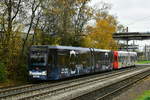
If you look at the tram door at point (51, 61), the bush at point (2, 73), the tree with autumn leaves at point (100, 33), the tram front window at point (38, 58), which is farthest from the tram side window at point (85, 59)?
the tree with autumn leaves at point (100, 33)

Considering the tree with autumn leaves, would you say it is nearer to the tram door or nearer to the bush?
the tram door

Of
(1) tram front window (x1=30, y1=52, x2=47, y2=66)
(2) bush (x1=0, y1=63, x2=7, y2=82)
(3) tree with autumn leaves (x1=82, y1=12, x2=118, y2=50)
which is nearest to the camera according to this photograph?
(2) bush (x1=0, y1=63, x2=7, y2=82)

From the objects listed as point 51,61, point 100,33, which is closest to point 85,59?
point 51,61

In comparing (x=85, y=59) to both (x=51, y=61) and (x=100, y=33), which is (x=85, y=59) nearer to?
(x=51, y=61)

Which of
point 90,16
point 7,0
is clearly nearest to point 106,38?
point 90,16

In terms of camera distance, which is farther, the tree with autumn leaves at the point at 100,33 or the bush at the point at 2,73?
the tree with autumn leaves at the point at 100,33

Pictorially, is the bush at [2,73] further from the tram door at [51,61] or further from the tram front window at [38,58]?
the tram door at [51,61]

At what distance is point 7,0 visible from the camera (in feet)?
76.8

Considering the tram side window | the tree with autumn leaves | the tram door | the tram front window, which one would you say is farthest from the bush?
the tree with autumn leaves

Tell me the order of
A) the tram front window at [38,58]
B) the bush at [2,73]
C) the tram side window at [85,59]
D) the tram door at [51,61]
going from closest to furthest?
1. the bush at [2,73]
2. the tram door at [51,61]
3. the tram front window at [38,58]
4. the tram side window at [85,59]

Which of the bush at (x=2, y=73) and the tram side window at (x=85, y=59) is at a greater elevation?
the tram side window at (x=85, y=59)

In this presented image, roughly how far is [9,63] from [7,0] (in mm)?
4951

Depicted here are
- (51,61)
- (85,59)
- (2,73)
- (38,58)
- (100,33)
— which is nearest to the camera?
(2,73)

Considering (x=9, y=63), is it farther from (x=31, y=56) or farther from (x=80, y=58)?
(x=80, y=58)
